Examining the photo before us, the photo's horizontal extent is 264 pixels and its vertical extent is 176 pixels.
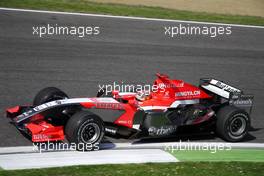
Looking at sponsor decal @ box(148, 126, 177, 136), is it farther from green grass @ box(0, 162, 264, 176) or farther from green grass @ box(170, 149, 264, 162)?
green grass @ box(0, 162, 264, 176)

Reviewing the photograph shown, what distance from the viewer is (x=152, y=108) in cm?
1016

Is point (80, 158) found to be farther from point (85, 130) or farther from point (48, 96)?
point (48, 96)

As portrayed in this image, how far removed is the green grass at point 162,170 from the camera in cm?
828

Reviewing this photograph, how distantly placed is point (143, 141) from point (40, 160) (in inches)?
78.1

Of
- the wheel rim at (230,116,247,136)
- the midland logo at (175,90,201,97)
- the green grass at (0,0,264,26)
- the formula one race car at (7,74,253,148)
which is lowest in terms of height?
the wheel rim at (230,116,247,136)

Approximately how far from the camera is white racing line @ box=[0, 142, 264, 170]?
344 inches

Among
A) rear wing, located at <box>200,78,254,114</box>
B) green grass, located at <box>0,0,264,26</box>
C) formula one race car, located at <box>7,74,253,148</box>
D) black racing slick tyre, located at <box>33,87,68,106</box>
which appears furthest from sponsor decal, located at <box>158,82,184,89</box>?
green grass, located at <box>0,0,264,26</box>

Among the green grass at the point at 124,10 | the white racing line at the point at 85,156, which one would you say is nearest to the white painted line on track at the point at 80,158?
the white racing line at the point at 85,156

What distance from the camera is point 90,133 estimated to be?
368 inches

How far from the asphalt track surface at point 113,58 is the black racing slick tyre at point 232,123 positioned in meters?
0.32

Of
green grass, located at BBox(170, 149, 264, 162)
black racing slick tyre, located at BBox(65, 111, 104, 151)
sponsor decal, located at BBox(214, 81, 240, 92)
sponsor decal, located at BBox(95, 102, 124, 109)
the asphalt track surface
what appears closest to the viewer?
black racing slick tyre, located at BBox(65, 111, 104, 151)

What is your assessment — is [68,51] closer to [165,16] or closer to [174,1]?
[165,16]

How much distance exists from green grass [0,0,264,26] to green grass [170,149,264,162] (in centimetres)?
958

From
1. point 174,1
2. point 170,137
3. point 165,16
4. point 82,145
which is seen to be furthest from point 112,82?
point 174,1
